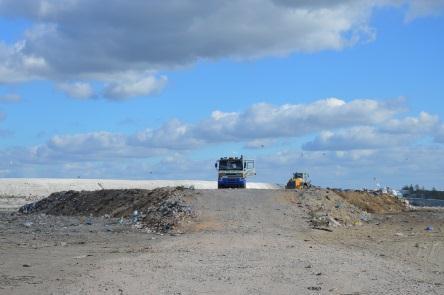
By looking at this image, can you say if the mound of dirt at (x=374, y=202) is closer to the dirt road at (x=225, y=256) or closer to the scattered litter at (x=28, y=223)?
the dirt road at (x=225, y=256)

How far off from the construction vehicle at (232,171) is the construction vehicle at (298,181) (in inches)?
540

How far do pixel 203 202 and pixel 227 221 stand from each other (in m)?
4.62

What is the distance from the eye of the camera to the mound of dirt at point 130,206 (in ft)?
100

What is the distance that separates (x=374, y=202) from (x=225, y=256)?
24462 mm

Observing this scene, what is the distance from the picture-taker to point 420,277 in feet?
53.2

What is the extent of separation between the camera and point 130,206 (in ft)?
125

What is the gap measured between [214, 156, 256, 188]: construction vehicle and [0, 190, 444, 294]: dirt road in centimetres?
1260

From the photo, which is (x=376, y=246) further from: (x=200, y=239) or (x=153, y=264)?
(x=153, y=264)

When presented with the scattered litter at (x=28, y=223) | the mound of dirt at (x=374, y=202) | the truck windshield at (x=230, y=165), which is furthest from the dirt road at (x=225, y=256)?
the truck windshield at (x=230, y=165)

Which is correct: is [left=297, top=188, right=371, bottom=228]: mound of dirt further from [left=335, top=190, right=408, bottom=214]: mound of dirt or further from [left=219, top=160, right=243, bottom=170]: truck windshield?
[left=219, top=160, right=243, bottom=170]: truck windshield

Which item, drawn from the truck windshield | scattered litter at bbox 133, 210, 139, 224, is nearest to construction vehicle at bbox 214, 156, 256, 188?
the truck windshield

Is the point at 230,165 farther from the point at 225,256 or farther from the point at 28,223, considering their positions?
the point at 225,256

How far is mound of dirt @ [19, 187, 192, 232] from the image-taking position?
100 ft

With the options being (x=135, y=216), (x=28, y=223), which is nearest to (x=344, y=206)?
(x=135, y=216)
